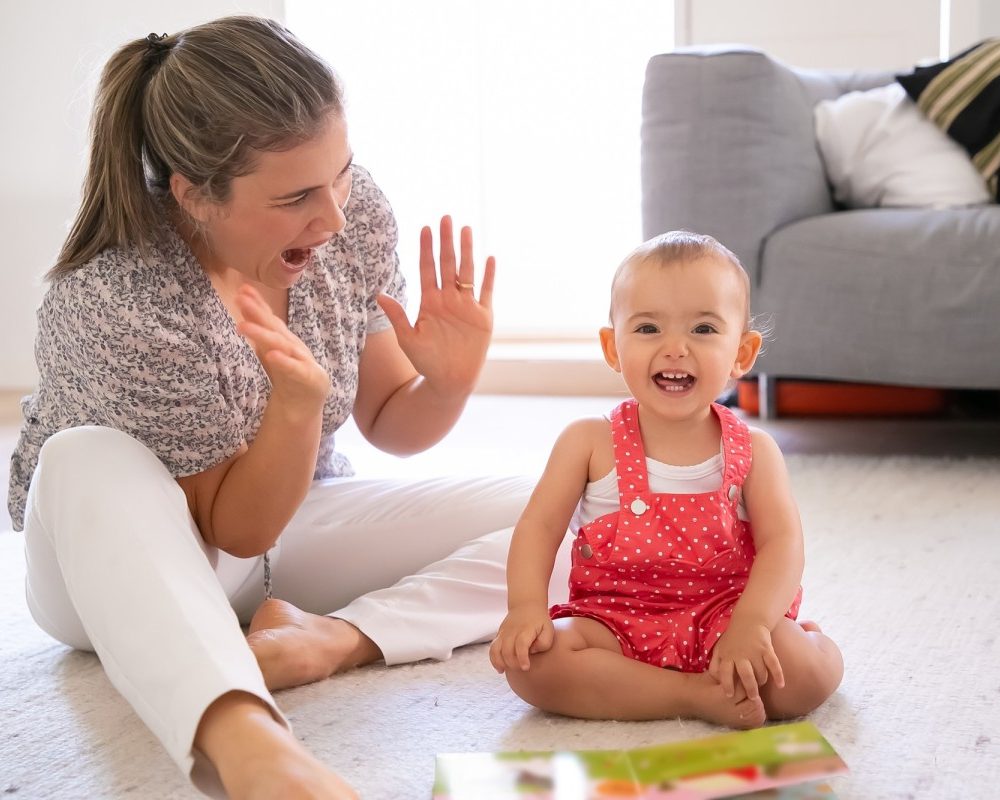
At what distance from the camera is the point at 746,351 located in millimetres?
1138

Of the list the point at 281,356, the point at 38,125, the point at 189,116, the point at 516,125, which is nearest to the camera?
the point at 281,356

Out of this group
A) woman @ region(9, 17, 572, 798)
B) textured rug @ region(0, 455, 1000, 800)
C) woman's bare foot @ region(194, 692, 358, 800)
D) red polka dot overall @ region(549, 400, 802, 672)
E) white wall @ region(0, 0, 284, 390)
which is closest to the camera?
woman's bare foot @ region(194, 692, 358, 800)

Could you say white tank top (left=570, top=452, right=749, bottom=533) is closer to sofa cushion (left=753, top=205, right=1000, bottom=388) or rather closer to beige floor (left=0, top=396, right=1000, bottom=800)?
beige floor (left=0, top=396, right=1000, bottom=800)

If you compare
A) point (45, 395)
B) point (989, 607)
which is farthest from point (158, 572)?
point (989, 607)

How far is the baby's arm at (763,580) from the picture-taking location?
0.96 metres

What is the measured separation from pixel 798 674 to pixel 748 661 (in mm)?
70

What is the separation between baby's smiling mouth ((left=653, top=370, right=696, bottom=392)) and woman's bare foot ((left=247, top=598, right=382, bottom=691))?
1.29 ft

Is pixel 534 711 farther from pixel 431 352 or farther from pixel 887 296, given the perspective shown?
pixel 887 296

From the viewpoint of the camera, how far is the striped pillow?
2.28 meters

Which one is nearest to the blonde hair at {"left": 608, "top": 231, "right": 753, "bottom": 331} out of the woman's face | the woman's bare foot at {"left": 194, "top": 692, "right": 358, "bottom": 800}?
the woman's face

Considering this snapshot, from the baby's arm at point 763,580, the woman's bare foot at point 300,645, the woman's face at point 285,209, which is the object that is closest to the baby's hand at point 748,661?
the baby's arm at point 763,580

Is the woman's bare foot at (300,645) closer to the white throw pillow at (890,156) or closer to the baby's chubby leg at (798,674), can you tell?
the baby's chubby leg at (798,674)

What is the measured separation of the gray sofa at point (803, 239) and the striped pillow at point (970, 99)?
8.7 inches

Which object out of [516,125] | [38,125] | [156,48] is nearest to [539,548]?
[156,48]
